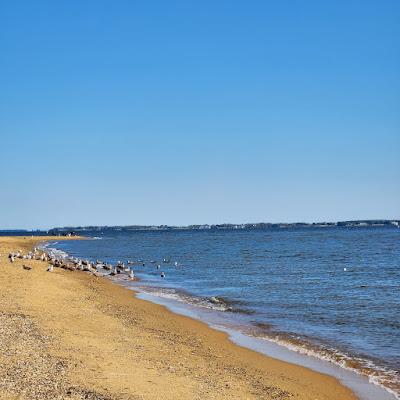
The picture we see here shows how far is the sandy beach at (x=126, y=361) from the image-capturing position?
11070 mm

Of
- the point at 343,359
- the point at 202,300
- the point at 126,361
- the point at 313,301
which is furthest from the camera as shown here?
the point at 202,300

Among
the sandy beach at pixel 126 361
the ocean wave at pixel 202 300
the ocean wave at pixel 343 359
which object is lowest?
the ocean wave at pixel 202 300

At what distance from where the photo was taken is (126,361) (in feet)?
44.4

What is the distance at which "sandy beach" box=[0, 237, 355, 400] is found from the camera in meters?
11.1

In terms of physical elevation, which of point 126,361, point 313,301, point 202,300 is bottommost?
point 202,300

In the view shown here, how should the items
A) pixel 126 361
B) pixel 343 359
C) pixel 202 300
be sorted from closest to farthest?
pixel 126 361, pixel 343 359, pixel 202 300

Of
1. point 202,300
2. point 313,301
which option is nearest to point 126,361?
point 202,300

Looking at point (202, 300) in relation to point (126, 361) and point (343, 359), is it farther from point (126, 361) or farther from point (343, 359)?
point (126, 361)

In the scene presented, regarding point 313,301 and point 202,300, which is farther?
point 202,300

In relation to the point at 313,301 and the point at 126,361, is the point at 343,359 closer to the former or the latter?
the point at 126,361

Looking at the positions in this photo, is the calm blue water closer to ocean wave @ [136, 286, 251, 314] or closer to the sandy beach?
ocean wave @ [136, 286, 251, 314]

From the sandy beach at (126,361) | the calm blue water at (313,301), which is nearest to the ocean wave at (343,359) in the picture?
the calm blue water at (313,301)

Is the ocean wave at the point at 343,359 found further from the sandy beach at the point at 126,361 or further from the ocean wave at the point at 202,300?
the ocean wave at the point at 202,300

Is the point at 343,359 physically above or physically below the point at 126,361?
below
